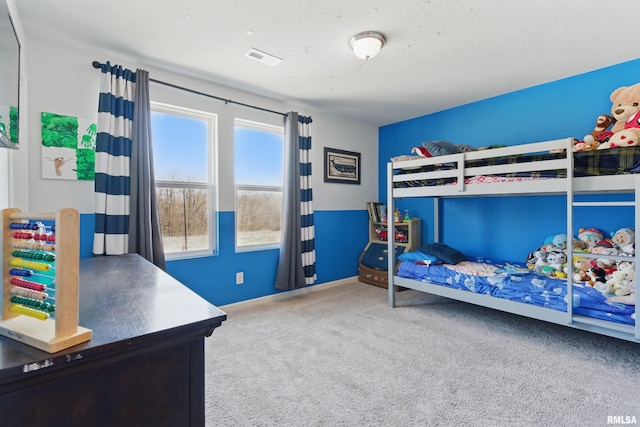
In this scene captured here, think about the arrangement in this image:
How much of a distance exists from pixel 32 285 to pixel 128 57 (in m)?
2.50

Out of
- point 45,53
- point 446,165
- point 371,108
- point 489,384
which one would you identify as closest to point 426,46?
point 446,165

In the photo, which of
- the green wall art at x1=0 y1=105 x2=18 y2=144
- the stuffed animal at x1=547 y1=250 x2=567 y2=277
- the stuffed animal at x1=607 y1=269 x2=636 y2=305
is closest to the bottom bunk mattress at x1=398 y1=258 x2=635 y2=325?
the stuffed animal at x1=607 y1=269 x2=636 y2=305

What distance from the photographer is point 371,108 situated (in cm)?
386

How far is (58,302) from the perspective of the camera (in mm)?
638

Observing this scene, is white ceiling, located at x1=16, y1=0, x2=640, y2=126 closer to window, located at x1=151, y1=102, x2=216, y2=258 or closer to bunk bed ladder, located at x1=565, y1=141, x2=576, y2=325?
window, located at x1=151, y1=102, x2=216, y2=258

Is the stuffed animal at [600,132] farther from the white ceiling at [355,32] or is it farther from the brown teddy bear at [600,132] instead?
the white ceiling at [355,32]

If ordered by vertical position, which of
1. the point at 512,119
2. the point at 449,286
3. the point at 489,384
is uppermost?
the point at 512,119

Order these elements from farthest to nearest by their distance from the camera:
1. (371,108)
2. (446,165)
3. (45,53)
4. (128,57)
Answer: (371,108)
(446,165)
(128,57)
(45,53)

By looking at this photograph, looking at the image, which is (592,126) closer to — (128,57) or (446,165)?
(446,165)

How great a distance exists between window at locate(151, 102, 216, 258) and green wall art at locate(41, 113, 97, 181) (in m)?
0.48

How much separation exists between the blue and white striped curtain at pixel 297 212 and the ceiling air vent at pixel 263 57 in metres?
0.91

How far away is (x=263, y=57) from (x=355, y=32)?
0.80m

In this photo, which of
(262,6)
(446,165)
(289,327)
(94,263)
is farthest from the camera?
(446,165)

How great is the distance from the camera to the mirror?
4.04 feet
